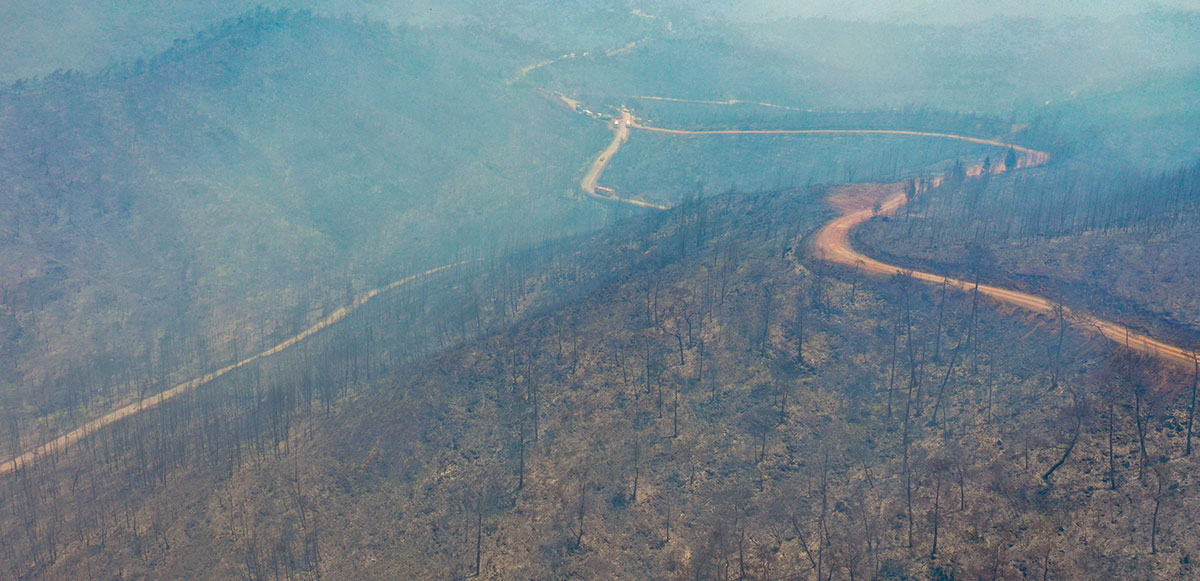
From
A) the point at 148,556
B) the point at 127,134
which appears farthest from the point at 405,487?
the point at 127,134

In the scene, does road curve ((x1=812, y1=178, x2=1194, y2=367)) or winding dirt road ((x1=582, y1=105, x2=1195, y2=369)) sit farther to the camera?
winding dirt road ((x1=582, y1=105, x2=1195, y2=369))

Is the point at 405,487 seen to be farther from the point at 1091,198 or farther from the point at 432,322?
the point at 1091,198

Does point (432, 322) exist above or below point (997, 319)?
below

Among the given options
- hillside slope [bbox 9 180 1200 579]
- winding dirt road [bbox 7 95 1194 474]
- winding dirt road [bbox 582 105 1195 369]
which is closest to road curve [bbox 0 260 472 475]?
winding dirt road [bbox 7 95 1194 474]

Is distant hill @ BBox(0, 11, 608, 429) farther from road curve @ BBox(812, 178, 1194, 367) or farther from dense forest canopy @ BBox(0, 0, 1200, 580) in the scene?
road curve @ BBox(812, 178, 1194, 367)

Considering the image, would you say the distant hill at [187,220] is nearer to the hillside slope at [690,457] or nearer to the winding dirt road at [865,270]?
the winding dirt road at [865,270]

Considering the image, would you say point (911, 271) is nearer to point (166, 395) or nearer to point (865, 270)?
point (865, 270)

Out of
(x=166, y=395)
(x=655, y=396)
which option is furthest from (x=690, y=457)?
(x=166, y=395)

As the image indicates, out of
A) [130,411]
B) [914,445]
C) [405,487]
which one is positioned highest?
[914,445]
